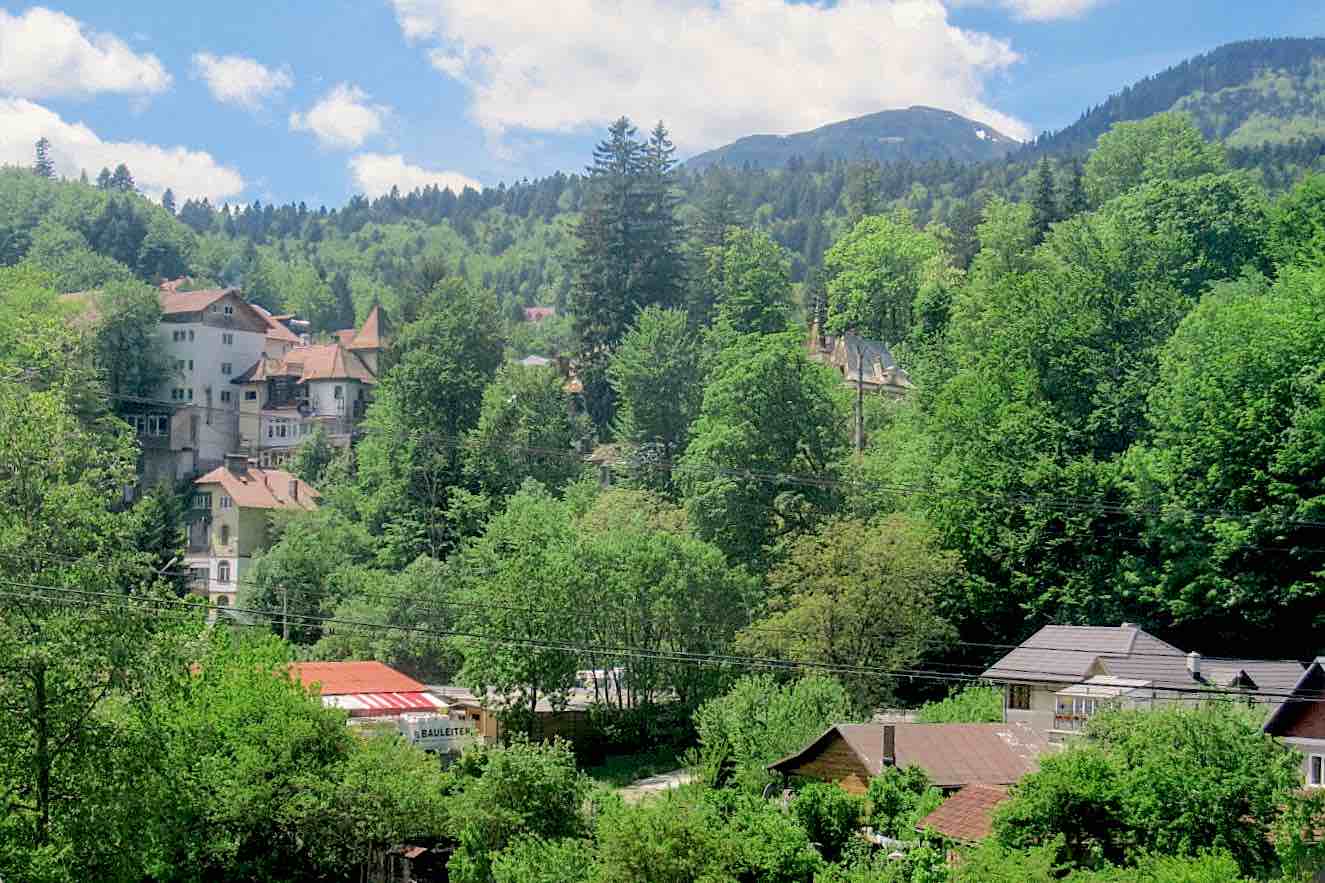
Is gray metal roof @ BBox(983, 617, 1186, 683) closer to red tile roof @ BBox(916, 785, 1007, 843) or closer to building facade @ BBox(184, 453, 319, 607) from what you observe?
red tile roof @ BBox(916, 785, 1007, 843)

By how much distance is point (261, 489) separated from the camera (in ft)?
314

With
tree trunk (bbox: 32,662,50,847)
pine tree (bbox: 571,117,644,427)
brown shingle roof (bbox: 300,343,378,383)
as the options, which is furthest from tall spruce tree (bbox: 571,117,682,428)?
tree trunk (bbox: 32,662,50,847)

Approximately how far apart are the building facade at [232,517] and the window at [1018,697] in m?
53.8

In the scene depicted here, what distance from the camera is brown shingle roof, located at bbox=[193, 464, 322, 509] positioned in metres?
93.9

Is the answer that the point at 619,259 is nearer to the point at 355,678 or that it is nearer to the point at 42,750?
the point at 355,678

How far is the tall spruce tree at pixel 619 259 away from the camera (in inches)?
3981

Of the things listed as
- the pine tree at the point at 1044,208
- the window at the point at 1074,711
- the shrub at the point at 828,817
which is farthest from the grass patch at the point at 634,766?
the pine tree at the point at 1044,208

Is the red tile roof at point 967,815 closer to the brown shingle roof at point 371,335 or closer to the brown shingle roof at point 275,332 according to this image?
the brown shingle roof at point 371,335

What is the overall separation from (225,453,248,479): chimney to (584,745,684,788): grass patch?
4810 cm

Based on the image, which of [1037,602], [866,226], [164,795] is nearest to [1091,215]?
[866,226]

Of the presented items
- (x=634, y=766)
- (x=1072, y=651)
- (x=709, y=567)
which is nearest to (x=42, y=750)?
(x=634, y=766)

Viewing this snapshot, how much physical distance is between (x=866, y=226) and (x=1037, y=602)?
6190 cm

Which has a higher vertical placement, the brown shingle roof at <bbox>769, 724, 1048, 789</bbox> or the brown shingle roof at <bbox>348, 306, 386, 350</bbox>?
the brown shingle roof at <bbox>348, 306, 386, 350</bbox>

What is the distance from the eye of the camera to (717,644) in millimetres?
58531
